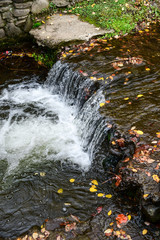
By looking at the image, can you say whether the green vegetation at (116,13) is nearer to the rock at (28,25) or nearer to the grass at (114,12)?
the grass at (114,12)

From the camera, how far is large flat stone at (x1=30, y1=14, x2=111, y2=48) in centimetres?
697

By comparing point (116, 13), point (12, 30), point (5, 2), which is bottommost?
point (12, 30)

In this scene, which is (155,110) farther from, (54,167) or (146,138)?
(54,167)

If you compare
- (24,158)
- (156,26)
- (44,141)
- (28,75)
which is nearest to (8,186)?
(24,158)

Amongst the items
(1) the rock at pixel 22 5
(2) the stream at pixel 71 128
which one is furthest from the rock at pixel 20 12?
(2) the stream at pixel 71 128

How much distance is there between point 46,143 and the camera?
5.14 m

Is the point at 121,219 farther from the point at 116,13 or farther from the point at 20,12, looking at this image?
the point at 20,12

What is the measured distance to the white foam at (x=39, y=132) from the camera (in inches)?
191

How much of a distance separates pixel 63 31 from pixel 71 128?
3456 millimetres

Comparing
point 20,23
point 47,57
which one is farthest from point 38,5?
point 47,57

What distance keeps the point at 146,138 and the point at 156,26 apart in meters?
5.34

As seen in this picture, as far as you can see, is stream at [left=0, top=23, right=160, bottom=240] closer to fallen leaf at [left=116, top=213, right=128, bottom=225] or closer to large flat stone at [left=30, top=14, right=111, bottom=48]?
fallen leaf at [left=116, top=213, right=128, bottom=225]

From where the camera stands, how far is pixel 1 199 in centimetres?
404

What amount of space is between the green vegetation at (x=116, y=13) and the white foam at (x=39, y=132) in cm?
302
